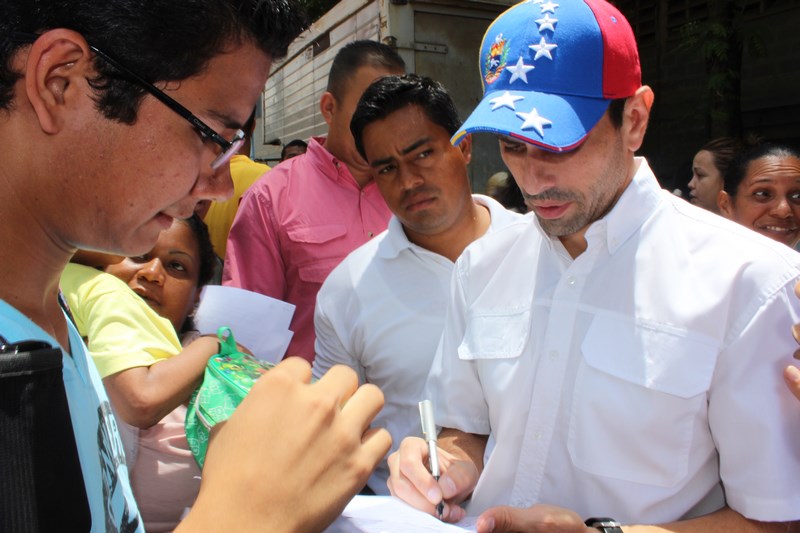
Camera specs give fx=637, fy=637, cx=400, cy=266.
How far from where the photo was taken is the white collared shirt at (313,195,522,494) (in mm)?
2221

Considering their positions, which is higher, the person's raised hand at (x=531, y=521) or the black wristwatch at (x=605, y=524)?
the person's raised hand at (x=531, y=521)

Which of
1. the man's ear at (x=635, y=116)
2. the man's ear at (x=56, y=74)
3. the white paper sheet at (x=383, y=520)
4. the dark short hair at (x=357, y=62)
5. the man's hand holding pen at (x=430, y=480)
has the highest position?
the dark short hair at (x=357, y=62)

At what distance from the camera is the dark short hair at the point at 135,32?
0.86 m

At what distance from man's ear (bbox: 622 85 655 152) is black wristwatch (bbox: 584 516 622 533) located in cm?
94

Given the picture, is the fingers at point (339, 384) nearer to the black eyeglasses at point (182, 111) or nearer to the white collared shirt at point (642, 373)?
the black eyeglasses at point (182, 111)

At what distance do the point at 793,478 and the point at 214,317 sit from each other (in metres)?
1.82

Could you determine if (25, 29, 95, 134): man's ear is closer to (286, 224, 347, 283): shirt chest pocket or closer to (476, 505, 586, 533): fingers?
(476, 505, 586, 533): fingers

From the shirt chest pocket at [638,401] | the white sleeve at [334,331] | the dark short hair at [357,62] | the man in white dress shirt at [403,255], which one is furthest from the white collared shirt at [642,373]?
the dark short hair at [357,62]

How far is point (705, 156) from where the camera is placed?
180 inches

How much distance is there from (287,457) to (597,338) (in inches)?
37.2

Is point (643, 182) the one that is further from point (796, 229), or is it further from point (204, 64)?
point (796, 229)

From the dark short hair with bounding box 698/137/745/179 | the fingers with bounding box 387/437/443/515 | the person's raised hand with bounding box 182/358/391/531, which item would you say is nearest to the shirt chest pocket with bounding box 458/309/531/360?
the fingers with bounding box 387/437/443/515

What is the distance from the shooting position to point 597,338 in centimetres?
152

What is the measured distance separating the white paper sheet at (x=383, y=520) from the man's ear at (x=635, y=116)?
1.08 meters
